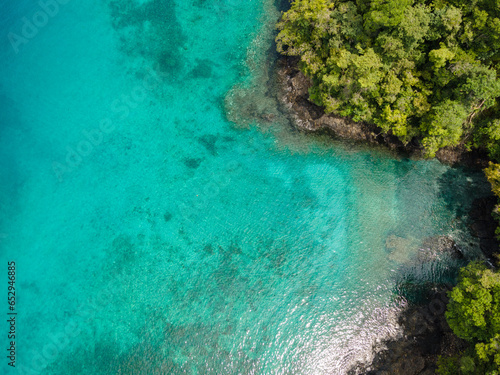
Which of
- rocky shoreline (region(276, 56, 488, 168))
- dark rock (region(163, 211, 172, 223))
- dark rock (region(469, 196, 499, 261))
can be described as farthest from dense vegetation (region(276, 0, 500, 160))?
dark rock (region(163, 211, 172, 223))

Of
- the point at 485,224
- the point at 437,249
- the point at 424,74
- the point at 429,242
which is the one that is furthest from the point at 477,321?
the point at 424,74

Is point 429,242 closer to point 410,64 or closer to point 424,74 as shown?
point 424,74

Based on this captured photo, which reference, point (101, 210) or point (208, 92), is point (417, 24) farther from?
point (101, 210)

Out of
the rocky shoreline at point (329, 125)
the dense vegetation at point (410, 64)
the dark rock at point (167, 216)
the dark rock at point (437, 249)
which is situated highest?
the dense vegetation at point (410, 64)

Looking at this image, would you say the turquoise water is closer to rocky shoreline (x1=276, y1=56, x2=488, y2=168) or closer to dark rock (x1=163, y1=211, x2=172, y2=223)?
dark rock (x1=163, y1=211, x2=172, y2=223)

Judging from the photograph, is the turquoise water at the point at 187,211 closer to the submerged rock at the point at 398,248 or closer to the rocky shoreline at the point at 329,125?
the submerged rock at the point at 398,248

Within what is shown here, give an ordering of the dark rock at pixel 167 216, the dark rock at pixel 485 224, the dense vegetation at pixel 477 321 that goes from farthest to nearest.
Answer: the dark rock at pixel 167 216, the dark rock at pixel 485 224, the dense vegetation at pixel 477 321

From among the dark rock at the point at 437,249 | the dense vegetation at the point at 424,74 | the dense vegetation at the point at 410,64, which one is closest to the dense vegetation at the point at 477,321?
the dense vegetation at the point at 424,74

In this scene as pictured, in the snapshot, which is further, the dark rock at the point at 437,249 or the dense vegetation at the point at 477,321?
the dark rock at the point at 437,249
